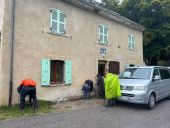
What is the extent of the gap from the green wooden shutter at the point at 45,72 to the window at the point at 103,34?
4.75 metres

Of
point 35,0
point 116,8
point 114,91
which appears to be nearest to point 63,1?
point 35,0

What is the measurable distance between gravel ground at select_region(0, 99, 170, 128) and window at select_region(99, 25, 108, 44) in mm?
5473

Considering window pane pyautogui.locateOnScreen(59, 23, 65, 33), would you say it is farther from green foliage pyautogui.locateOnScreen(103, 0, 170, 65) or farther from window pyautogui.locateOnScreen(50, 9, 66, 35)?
green foliage pyautogui.locateOnScreen(103, 0, 170, 65)

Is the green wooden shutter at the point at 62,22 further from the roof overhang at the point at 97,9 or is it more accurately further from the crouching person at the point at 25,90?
the crouching person at the point at 25,90

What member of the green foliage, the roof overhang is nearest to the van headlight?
the roof overhang

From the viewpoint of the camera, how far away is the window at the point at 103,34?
13.7 meters

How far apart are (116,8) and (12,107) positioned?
18.5 metres

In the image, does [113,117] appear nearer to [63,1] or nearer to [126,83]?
[126,83]

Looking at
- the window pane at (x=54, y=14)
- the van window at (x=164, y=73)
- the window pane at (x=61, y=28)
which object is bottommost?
the van window at (x=164, y=73)

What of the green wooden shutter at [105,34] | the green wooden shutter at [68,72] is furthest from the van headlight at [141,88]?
the green wooden shutter at [105,34]

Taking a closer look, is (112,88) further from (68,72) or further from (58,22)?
(58,22)

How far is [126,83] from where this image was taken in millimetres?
9727

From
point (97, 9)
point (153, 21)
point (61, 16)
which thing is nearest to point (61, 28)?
point (61, 16)

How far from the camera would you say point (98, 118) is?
764 centimetres
